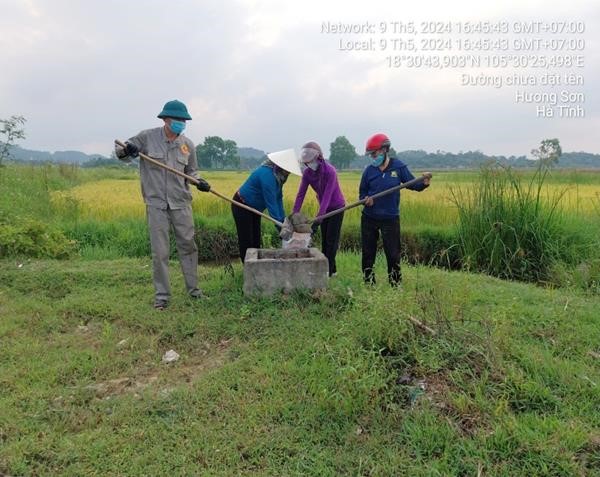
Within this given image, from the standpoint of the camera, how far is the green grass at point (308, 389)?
2.48 meters

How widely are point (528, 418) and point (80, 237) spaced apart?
7571 millimetres

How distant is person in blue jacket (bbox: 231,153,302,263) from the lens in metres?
4.80

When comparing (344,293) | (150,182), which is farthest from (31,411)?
(344,293)

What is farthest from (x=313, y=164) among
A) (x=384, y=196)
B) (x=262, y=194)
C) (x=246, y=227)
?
(x=246, y=227)

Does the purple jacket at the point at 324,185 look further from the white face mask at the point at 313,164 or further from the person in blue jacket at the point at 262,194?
the person in blue jacket at the point at 262,194

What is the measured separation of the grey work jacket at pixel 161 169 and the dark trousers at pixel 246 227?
791 mm

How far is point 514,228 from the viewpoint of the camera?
6734mm

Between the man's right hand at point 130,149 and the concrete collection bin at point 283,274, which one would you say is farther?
the concrete collection bin at point 283,274

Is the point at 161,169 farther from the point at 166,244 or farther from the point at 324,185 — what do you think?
the point at 324,185

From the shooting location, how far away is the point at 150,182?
14.5ft

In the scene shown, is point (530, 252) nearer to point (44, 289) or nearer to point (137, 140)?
point (137, 140)

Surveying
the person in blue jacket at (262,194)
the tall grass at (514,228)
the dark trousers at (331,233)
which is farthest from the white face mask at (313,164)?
the tall grass at (514,228)

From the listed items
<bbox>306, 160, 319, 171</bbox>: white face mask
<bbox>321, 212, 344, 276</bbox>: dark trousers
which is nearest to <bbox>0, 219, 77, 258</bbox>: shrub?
<bbox>321, 212, 344, 276</bbox>: dark trousers

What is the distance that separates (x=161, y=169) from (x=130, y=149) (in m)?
0.33
